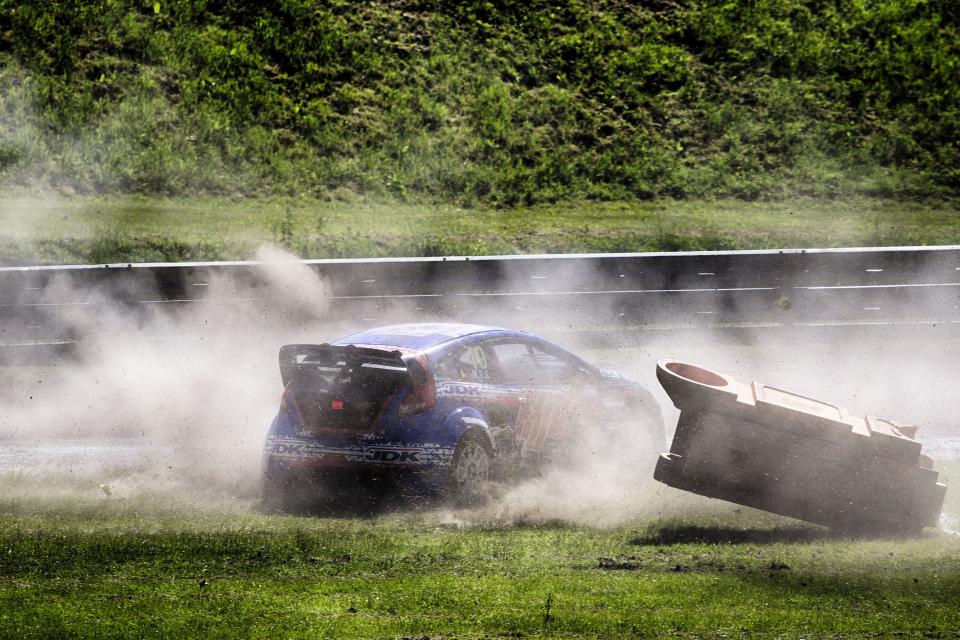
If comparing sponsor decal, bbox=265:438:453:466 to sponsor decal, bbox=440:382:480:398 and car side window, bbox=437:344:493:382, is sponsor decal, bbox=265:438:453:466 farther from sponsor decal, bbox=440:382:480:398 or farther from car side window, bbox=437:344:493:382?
car side window, bbox=437:344:493:382

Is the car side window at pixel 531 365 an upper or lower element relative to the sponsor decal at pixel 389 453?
upper

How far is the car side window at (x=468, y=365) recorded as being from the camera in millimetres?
9102

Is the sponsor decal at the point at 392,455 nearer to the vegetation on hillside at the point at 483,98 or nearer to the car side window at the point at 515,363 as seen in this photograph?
the car side window at the point at 515,363

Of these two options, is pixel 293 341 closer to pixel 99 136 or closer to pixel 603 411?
pixel 603 411

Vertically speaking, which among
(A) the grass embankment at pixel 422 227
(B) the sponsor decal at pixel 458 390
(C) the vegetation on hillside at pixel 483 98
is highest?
(C) the vegetation on hillside at pixel 483 98

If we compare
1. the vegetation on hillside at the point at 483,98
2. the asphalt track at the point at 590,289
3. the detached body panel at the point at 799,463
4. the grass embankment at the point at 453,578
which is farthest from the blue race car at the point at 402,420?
the vegetation on hillside at the point at 483,98

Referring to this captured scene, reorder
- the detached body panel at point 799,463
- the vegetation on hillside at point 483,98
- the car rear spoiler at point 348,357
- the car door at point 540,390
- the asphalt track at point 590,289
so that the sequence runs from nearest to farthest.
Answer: the detached body panel at point 799,463 < the car rear spoiler at point 348,357 < the car door at point 540,390 < the asphalt track at point 590,289 < the vegetation on hillside at point 483,98

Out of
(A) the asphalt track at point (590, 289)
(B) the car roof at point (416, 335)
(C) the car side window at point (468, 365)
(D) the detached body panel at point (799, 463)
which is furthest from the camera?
(A) the asphalt track at point (590, 289)

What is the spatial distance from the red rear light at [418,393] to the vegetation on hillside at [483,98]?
15.1 metres

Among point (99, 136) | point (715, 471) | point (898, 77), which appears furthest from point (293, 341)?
point (898, 77)

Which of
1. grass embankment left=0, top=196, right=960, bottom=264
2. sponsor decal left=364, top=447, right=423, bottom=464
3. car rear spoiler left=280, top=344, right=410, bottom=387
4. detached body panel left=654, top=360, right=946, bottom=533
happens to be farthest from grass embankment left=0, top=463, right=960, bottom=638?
grass embankment left=0, top=196, right=960, bottom=264

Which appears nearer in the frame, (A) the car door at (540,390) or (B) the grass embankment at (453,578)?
(B) the grass embankment at (453,578)

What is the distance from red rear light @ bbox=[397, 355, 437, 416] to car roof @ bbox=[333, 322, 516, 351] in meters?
0.27

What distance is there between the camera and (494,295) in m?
16.9
